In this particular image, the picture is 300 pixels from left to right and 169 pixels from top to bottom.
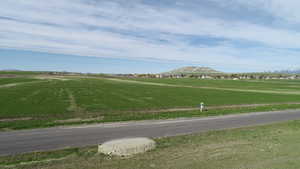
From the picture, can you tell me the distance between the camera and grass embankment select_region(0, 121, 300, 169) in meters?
6.96

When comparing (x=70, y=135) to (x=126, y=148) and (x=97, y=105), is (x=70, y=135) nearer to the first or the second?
(x=126, y=148)

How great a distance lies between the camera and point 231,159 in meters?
7.41

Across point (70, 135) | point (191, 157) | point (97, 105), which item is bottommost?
point (70, 135)

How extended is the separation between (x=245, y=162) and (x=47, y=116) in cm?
1729

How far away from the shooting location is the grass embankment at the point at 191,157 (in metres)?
6.96

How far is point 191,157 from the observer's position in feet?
→ 25.5

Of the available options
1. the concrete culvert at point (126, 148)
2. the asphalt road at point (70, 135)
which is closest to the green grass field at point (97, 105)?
the asphalt road at point (70, 135)

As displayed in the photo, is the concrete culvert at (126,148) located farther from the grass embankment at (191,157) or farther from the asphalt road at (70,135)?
the asphalt road at (70,135)

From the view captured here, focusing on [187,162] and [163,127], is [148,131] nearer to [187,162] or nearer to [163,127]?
[163,127]

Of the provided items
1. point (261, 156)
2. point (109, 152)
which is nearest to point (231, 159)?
point (261, 156)

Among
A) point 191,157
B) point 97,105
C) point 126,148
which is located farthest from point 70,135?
point 97,105

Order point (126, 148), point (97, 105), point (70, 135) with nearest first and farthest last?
point (126, 148)
point (70, 135)
point (97, 105)

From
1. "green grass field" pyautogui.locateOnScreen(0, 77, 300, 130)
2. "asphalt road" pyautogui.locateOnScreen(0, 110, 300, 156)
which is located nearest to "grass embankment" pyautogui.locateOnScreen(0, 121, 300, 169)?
"asphalt road" pyautogui.locateOnScreen(0, 110, 300, 156)

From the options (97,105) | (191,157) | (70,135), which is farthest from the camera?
(97,105)
